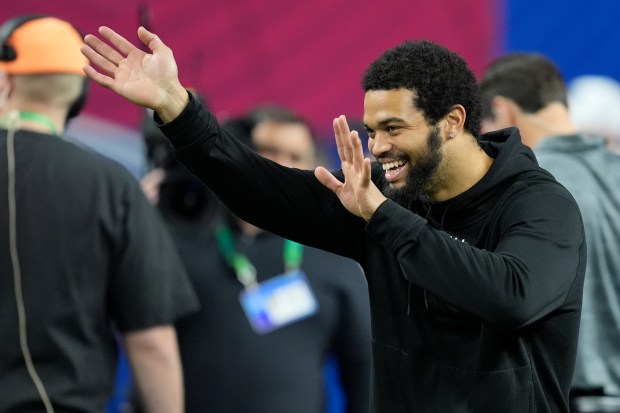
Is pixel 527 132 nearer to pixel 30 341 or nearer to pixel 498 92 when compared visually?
pixel 498 92

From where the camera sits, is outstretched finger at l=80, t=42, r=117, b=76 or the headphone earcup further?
the headphone earcup

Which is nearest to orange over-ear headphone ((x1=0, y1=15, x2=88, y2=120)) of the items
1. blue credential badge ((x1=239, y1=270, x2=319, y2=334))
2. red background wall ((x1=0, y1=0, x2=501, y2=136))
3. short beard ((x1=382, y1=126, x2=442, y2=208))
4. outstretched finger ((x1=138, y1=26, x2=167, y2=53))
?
outstretched finger ((x1=138, y1=26, x2=167, y2=53))

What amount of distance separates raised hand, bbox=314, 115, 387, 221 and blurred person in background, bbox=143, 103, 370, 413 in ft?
5.02

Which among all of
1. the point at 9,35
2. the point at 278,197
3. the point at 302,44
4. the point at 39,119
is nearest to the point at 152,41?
the point at 278,197

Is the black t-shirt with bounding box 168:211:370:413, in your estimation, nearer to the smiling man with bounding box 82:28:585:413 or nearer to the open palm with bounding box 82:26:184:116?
the smiling man with bounding box 82:28:585:413

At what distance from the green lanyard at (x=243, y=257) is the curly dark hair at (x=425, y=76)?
1480 mm

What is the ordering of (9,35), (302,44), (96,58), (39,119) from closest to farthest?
1. (96,58)
2. (39,119)
3. (9,35)
4. (302,44)

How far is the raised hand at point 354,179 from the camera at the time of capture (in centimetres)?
240

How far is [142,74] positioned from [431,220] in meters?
0.69

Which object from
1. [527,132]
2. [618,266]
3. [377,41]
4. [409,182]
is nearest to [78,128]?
[377,41]

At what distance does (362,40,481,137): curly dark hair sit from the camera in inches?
101

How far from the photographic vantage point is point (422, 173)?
2580 millimetres

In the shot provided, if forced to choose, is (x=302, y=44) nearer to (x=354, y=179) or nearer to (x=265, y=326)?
(x=265, y=326)

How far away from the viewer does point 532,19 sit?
7.65 m
